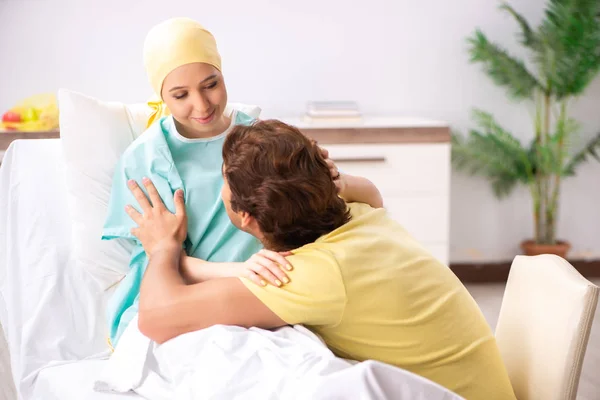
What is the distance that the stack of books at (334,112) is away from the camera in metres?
3.67

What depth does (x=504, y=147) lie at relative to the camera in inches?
157

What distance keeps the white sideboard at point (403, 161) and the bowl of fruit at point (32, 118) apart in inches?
42.1

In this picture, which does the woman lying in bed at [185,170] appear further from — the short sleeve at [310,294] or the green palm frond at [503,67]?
the green palm frond at [503,67]

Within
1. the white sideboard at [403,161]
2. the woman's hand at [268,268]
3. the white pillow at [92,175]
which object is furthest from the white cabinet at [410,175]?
the woman's hand at [268,268]

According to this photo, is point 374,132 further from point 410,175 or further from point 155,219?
point 155,219

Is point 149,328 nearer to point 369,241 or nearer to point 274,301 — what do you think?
point 274,301

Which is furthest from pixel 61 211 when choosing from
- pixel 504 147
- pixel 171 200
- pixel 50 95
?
pixel 504 147

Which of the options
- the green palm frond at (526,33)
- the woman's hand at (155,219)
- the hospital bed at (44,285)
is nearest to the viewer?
the woman's hand at (155,219)

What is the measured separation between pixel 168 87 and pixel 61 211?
469 millimetres

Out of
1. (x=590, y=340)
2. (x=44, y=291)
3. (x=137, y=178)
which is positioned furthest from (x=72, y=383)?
(x=590, y=340)

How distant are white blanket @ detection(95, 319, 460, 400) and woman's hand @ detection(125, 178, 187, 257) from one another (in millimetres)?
282

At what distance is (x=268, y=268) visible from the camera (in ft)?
4.58

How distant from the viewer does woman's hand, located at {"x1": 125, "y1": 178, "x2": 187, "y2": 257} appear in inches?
68.8

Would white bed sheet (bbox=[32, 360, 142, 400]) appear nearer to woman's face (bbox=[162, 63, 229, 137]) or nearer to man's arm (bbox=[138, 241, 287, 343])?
man's arm (bbox=[138, 241, 287, 343])
